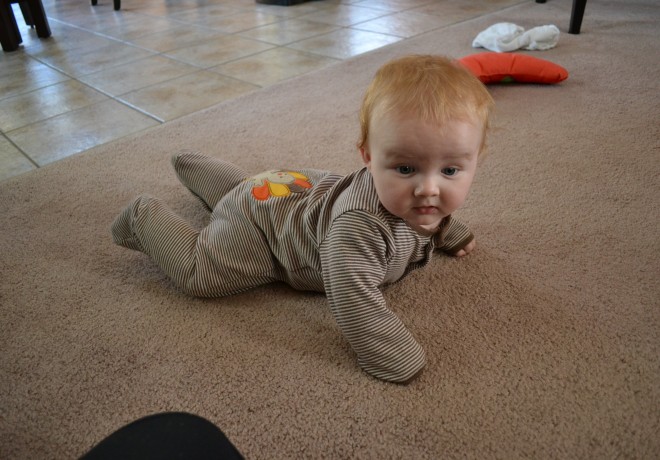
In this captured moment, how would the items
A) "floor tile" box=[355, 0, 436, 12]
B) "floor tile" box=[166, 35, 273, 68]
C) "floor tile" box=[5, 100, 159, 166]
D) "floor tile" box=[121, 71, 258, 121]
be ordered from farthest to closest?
"floor tile" box=[355, 0, 436, 12]
"floor tile" box=[166, 35, 273, 68]
"floor tile" box=[121, 71, 258, 121]
"floor tile" box=[5, 100, 159, 166]

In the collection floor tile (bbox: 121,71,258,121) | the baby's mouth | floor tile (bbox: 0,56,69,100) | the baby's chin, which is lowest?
floor tile (bbox: 121,71,258,121)

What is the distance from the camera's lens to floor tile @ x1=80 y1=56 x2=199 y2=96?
1898mm

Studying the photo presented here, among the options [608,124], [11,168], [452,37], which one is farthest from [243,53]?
[608,124]

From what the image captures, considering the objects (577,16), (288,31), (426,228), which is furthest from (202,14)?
(426,228)

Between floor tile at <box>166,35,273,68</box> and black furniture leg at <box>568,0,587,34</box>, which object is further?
floor tile at <box>166,35,273,68</box>

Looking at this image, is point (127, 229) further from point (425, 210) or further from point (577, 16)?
point (577, 16)

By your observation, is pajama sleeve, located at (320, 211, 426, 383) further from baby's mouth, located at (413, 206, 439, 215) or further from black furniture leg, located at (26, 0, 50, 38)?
black furniture leg, located at (26, 0, 50, 38)

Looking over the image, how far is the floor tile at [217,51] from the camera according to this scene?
212 centimetres

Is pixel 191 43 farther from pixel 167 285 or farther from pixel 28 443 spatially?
pixel 28 443

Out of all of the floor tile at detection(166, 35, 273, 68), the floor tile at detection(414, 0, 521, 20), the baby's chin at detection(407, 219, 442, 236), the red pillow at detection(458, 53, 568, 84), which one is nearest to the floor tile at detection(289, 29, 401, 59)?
the floor tile at detection(166, 35, 273, 68)

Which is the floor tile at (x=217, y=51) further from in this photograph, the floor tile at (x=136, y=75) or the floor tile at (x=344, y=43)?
the floor tile at (x=344, y=43)

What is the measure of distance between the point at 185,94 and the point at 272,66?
0.39m

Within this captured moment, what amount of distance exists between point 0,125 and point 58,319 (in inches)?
43.1

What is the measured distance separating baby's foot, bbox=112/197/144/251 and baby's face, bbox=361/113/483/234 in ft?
1.56
